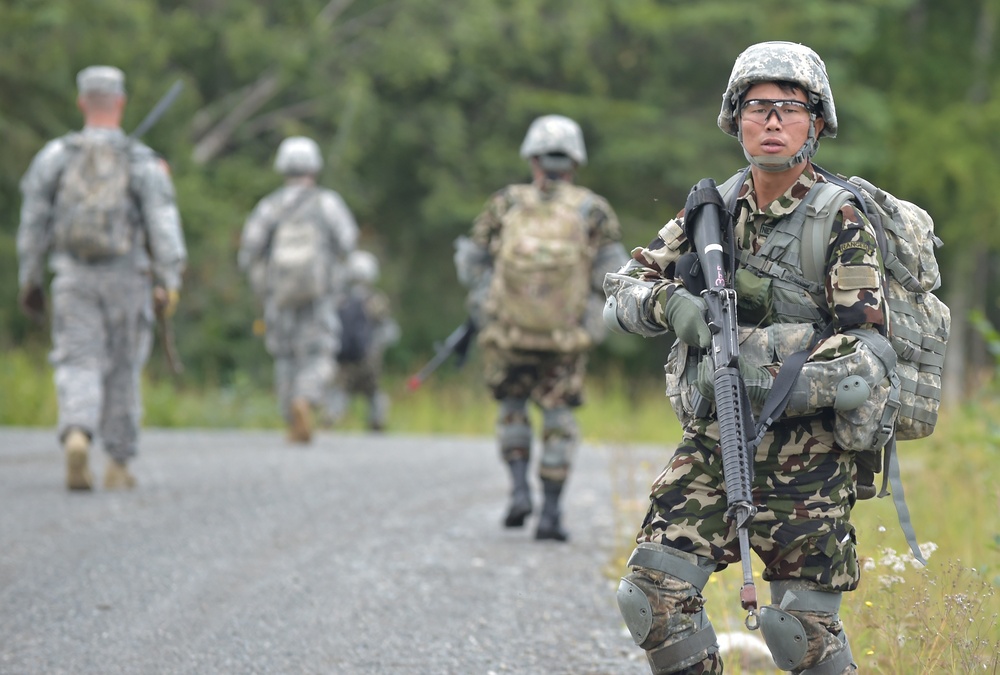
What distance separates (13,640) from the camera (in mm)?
5566

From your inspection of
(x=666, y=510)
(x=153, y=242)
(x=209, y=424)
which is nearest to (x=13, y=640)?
(x=666, y=510)

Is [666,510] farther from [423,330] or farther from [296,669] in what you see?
[423,330]

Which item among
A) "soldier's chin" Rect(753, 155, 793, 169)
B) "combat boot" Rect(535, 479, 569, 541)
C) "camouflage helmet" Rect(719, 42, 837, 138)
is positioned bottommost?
"combat boot" Rect(535, 479, 569, 541)

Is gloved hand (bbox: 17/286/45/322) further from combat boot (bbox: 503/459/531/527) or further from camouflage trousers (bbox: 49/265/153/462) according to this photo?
combat boot (bbox: 503/459/531/527)

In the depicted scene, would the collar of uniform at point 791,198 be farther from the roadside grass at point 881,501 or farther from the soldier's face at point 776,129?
the roadside grass at point 881,501

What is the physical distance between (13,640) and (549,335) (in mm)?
3073

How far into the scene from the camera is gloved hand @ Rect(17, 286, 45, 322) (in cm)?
911

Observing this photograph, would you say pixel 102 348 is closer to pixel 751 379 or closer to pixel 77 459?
pixel 77 459

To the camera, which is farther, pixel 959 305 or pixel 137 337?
pixel 959 305

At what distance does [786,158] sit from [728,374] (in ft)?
1.90

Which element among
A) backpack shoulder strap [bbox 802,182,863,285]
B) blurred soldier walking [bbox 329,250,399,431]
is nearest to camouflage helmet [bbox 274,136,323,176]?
blurred soldier walking [bbox 329,250,399,431]

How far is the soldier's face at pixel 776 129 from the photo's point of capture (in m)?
3.96

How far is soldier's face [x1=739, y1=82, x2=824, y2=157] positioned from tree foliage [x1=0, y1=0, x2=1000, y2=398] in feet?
56.7

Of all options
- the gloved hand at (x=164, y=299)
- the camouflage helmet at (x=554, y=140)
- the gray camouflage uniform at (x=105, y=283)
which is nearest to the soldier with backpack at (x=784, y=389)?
the camouflage helmet at (x=554, y=140)
